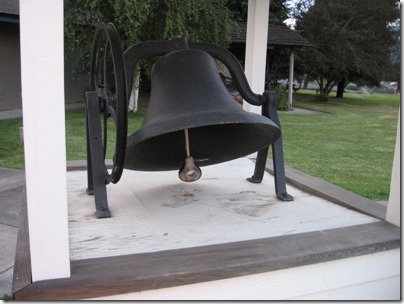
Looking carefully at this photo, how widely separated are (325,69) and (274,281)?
17.4 m

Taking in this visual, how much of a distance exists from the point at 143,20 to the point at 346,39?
1212 centimetres

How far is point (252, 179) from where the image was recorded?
111 inches

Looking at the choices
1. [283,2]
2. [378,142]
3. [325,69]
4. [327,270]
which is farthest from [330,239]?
[283,2]

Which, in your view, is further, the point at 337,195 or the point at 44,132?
the point at 337,195

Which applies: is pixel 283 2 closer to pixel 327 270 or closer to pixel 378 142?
pixel 378 142

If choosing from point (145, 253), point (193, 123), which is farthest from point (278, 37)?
point (145, 253)

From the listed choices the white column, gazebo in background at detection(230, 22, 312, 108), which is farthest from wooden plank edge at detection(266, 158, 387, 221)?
gazebo in background at detection(230, 22, 312, 108)

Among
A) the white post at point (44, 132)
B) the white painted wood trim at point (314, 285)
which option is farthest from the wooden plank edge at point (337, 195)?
the white post at point (44, 132)

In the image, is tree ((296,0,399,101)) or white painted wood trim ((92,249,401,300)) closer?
white painted wood trim ((92,249,401,300))

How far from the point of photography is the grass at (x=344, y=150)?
561 centimetres

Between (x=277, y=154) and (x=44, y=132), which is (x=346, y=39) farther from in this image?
(x=44, y=132)

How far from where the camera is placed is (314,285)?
1731mm

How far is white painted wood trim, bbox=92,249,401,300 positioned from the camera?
1.56m

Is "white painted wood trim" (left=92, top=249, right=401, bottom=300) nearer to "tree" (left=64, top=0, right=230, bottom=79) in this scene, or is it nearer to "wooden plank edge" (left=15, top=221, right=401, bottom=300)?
"wooden plank edge" (left=15, top=221, right=401, bottom=300)
